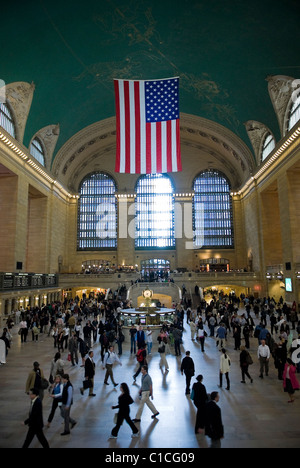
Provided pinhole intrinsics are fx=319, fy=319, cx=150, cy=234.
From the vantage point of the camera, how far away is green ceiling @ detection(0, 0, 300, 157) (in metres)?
18.5

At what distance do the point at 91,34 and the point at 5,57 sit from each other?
582 centimetres

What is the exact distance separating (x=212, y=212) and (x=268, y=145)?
497 inches

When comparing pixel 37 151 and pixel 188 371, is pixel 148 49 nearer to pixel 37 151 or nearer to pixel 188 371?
pixel 37 151

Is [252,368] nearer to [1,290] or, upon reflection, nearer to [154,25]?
[1,290]

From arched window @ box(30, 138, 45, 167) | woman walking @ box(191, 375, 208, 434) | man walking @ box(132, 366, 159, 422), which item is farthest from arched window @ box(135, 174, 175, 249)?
woman walking @ box(191, 375, 208, 434)

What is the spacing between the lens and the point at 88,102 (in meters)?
29.4

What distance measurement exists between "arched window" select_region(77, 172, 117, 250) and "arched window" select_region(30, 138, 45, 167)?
34.5ft

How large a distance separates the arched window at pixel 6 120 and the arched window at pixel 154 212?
19208 millimetres

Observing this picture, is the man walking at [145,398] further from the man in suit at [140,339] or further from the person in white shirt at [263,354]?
the man in suit at [140,339]

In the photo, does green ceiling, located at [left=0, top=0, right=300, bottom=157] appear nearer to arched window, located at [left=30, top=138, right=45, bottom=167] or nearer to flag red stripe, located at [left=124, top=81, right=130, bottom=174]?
arched window, located at [left=30, top=138, right=45, bottom=167]

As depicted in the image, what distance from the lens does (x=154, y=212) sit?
4059 centimetres
